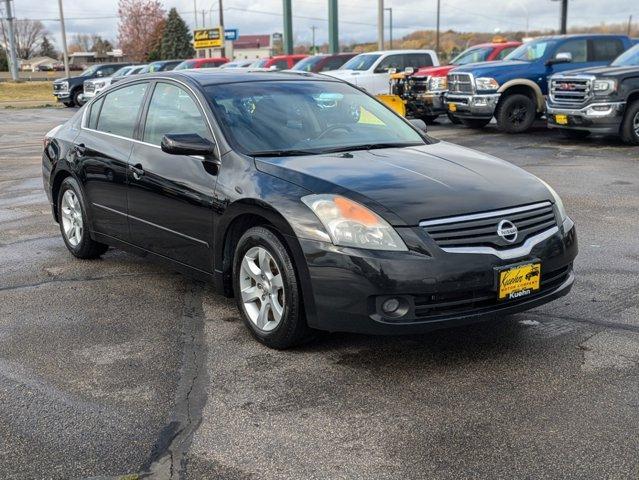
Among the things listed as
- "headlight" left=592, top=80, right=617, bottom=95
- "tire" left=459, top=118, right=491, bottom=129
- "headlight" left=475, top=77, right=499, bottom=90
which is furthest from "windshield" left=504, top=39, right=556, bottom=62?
"headlight" left=592, top=80, right=617, bottom=95

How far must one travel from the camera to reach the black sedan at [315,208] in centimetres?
401

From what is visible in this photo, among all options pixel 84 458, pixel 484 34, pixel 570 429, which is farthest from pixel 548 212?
pixel 484 34

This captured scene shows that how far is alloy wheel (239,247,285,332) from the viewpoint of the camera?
174 inches

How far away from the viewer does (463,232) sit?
4059 mm

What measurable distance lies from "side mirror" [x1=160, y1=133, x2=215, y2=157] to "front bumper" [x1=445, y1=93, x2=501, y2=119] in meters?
12.6

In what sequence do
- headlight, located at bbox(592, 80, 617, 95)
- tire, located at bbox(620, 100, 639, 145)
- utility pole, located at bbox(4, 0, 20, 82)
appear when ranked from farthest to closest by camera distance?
1. utility pole, located at bbox(4, 0, 20, 82)
2. tire, located at bbox(620, 100, 639, 145)
3. headlight, located at bbox(592, 80, 617, 95)

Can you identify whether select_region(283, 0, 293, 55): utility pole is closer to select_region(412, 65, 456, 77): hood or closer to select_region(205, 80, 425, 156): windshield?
select_region(412, 65, 456, 77): hood

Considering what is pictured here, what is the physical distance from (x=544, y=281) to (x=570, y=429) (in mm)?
1092

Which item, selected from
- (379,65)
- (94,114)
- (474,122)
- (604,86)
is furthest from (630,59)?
(94,114)

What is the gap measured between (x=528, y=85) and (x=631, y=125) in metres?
3.15

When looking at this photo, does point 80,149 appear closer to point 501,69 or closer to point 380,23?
point 501,69

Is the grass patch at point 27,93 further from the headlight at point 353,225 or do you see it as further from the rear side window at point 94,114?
the headlight at point 353,225

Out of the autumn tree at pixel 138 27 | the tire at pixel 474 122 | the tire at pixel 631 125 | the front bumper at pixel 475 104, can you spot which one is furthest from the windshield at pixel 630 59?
the autumn tree at pixel 138 27

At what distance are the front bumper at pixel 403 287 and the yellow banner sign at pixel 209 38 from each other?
48628 millimetres
